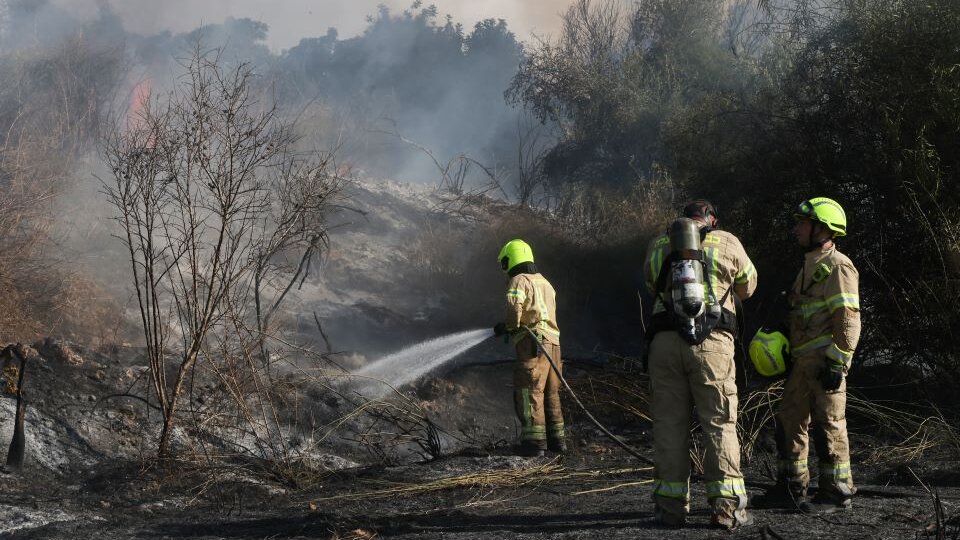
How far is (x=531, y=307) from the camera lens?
7328mm

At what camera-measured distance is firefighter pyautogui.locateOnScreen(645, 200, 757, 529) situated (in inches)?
174

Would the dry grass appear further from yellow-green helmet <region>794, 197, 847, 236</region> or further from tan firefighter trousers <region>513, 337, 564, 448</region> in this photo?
yellow-green helmet <region>794, 197, 847, 236</region>

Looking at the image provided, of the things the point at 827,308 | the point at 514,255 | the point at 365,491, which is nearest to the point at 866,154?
the point at 514,255

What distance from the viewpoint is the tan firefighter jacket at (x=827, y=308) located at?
15.5 feet

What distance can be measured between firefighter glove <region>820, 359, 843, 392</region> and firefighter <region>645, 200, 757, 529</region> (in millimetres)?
584

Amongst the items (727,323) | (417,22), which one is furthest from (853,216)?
(417,22)

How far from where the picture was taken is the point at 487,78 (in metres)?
35.3

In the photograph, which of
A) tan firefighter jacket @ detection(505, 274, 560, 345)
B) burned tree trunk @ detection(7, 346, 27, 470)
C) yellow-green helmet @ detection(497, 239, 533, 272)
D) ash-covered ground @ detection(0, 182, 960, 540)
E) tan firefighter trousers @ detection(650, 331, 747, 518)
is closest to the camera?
tan firefighter trousers @ detection(650, 331, 747, 518)

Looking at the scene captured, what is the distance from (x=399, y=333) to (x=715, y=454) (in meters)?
11.6

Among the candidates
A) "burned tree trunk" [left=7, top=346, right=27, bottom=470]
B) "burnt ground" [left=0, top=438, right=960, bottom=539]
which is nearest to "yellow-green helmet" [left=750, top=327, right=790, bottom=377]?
"burnt ground" [left=0, top=438, right=960, bottom=539]

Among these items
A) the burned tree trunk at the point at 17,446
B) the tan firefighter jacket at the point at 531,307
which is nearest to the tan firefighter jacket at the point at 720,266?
the tan firefighter jacket at the point at 531,307

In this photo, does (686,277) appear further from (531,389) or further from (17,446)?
(17,446)

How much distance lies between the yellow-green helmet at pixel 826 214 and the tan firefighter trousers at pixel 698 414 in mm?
943

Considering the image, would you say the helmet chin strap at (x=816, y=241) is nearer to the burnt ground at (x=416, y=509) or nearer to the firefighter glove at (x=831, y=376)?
the firefighter glove at (x=831, y=376)
